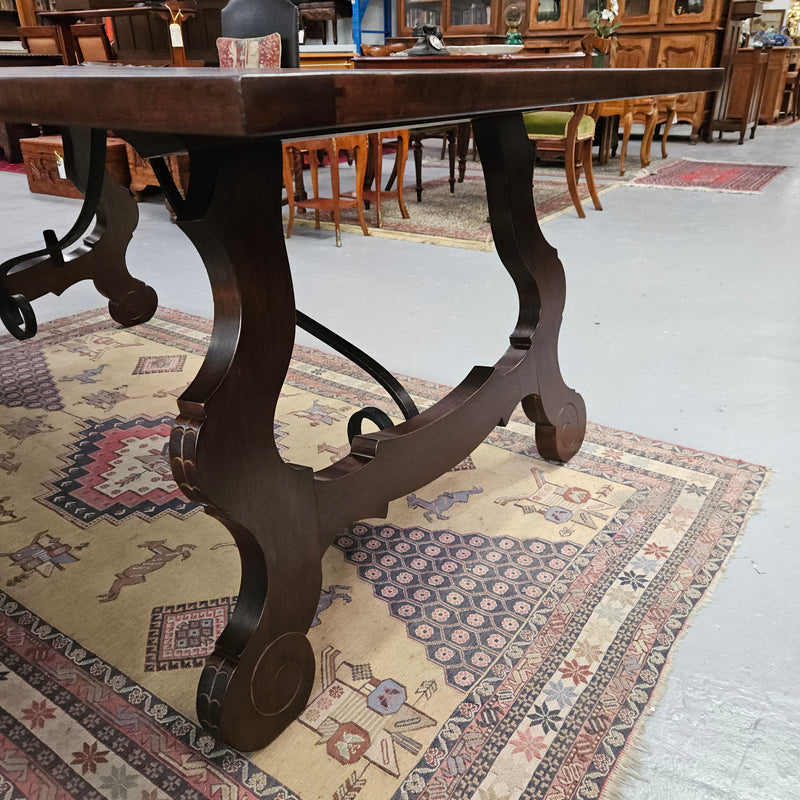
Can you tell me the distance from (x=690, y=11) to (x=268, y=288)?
7139 millimetres

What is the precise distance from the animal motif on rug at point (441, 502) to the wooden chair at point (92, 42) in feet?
16.3

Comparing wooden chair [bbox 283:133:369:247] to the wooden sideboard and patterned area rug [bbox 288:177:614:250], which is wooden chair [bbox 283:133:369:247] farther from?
the wooden sideboard

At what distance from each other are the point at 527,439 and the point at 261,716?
2.88 feet

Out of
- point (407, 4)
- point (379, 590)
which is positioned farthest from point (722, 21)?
point (379, 590)

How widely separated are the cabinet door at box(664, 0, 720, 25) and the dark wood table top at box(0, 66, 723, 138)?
6751 millimetres

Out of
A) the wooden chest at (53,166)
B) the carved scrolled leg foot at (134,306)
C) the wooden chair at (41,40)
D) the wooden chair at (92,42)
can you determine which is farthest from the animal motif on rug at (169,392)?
the wooden chair at (41,40)

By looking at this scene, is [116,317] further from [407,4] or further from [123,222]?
[407,4]

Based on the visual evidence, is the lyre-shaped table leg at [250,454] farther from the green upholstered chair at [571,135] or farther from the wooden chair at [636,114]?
the wooden chair at [636,114]

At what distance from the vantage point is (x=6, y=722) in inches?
33.9

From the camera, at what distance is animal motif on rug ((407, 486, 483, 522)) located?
127cm

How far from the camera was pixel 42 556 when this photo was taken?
3.83ft

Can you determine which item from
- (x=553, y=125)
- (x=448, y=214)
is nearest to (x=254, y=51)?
(x=448, y=214)

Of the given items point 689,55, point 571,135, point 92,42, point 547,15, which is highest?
point 547,15

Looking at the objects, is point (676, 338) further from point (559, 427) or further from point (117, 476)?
point (117, 476)
